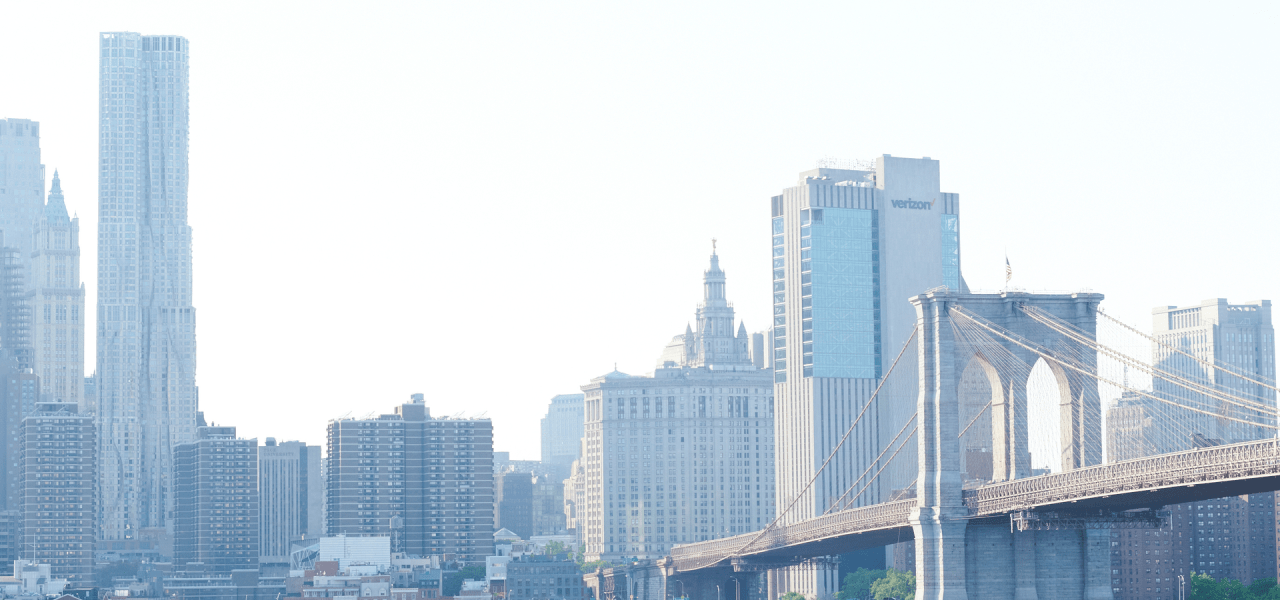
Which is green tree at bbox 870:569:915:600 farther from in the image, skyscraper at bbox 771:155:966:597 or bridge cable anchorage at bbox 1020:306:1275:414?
bridge cable anchorage at bbox 1020:306:1275:414

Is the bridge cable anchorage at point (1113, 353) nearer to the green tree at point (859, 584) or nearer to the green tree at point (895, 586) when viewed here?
the green tree at point (895, 586)

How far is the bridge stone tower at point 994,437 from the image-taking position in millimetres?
92438

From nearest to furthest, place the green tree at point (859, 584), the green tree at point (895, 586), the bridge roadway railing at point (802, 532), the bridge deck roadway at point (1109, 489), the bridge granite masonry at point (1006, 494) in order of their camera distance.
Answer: the bridge deck roadway at point (1109, 489), the bridge granite masonry at point (1006, 494), the bridge roadway railing at point (802, 532), the green tree at point (895, 586), the green tree at point (859, 584)

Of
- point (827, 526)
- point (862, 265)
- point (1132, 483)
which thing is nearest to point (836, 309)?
point (862, 265)

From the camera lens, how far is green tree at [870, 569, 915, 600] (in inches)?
6161

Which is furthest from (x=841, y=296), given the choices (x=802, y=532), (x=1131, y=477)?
(x=1131, y=477)

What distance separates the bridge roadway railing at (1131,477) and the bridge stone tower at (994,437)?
1.59m

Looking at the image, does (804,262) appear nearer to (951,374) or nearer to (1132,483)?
(951,374)

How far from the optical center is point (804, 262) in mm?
194125

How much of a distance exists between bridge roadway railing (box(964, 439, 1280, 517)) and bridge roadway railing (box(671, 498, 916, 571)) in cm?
745

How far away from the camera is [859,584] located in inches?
6831

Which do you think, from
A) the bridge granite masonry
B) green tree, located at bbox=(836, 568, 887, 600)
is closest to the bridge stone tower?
the bridge granite masonry

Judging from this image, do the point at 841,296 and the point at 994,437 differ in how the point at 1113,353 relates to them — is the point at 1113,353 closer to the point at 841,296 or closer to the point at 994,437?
the point at 994,437

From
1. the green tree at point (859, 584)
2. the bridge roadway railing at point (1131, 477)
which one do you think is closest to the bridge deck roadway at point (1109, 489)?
the bridge roadway railing at point (1131, 477)
